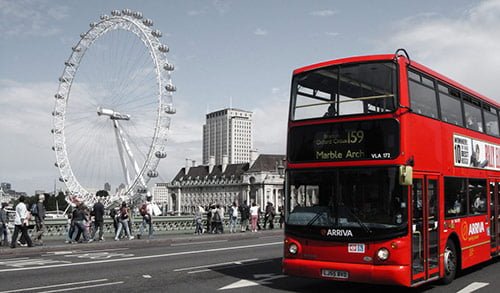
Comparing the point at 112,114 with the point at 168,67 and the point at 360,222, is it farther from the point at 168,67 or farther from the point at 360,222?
the point at 360,222

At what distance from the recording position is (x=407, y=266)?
9.72 meters

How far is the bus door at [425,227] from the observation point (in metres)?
10.1

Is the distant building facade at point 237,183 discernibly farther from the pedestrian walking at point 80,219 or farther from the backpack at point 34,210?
the backpack at point 34,210

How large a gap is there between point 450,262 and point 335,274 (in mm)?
3120

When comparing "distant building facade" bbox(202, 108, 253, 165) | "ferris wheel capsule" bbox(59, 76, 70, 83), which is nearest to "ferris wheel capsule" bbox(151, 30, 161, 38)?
"ferris wheel capsule" bbox(59, 76, 70, 83)

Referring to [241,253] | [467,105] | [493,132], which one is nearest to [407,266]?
[467,105]

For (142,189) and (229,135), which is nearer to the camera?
(142,189)

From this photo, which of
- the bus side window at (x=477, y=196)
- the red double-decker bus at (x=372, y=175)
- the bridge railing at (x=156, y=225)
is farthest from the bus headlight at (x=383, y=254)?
the bridge railing at (x=156, y=225)

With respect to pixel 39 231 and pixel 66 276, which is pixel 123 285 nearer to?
pixel 66 276

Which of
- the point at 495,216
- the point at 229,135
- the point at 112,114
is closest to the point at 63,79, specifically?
the point at 112,114

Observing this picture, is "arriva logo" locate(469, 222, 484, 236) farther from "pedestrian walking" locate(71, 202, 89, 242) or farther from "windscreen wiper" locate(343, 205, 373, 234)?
"pedestrian walking" locate(71, 202, 89, 242)

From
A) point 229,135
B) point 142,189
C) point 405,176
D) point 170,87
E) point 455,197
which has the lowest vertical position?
point 455,197

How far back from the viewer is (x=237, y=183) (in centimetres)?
17412

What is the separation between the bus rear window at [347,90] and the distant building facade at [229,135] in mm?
162735
